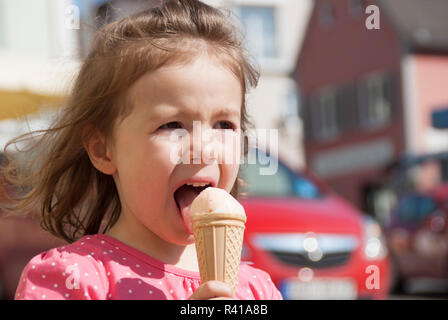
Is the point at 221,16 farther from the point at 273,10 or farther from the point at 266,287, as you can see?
the point at 273,10

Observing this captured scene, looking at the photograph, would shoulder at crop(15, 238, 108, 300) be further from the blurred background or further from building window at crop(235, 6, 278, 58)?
building window at crop(235, 6, 278, 58)

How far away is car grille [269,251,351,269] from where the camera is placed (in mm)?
5773

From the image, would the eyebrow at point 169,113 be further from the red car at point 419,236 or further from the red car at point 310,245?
the red car at point 419,236

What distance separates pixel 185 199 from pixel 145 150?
0.13 meters

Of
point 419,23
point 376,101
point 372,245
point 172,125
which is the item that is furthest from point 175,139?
point 376,101

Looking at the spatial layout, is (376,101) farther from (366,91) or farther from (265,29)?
(265,29)

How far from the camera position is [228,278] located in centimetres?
155

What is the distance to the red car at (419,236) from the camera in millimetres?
9633

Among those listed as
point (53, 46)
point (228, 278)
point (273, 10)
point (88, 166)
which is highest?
point (273, 10)

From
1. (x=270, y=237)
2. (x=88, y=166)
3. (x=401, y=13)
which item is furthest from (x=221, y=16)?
(x=401, y=13)

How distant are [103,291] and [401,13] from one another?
24.1m

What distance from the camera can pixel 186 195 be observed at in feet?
5.74

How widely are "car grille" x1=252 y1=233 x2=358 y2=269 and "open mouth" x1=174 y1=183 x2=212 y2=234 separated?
12.8ft
